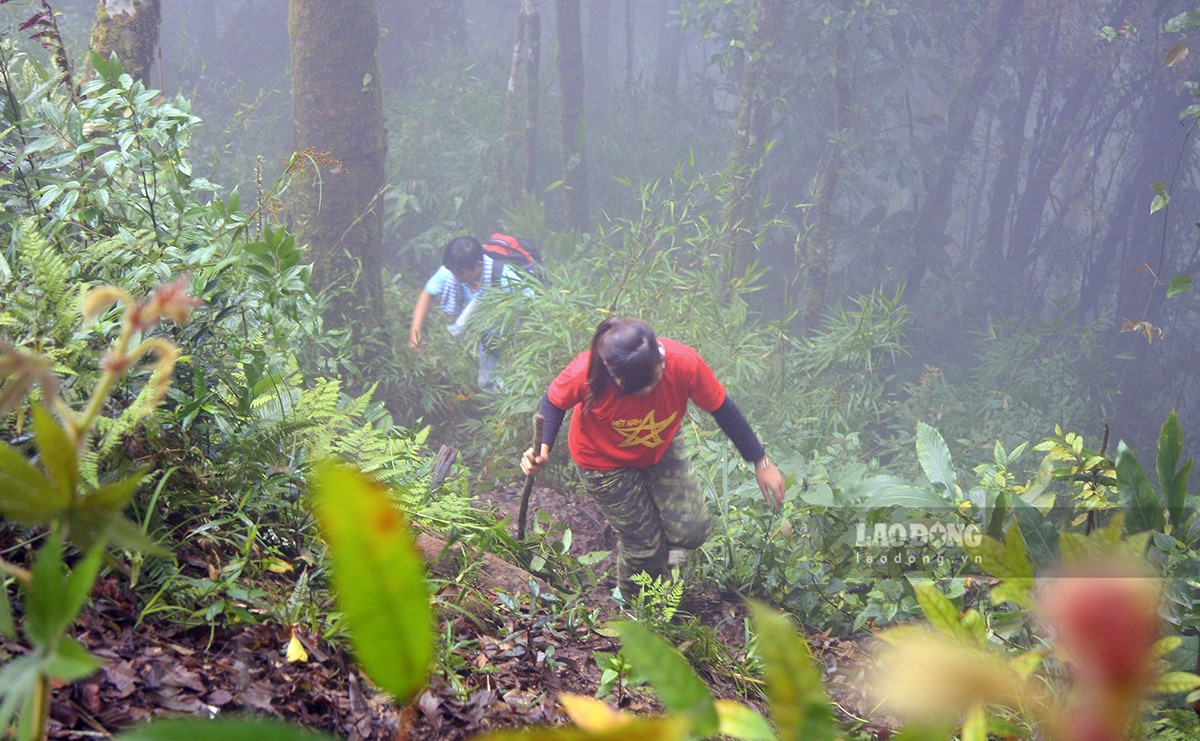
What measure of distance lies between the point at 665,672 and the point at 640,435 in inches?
129

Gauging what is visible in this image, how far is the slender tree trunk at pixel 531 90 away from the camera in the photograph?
9.98 metres

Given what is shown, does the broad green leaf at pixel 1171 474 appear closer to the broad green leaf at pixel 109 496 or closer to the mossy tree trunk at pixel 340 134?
the broad green leaf at pixel 109 496

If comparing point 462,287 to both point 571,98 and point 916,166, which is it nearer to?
point 571,98

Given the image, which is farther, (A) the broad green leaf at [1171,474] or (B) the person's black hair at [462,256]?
(B) the person's black hair at [462,256]

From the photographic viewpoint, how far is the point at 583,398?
12.8 feet

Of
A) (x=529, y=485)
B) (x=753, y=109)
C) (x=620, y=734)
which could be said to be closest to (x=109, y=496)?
(x=620, y=734)

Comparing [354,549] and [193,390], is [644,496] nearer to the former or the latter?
[193,390]

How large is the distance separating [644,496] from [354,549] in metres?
3.78

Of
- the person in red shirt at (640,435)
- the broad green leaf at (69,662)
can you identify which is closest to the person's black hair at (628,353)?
the person in red shirt at (640,435)

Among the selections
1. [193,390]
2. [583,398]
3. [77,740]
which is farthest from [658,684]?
[583,398]

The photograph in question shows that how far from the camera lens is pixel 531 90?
1017 centimetres

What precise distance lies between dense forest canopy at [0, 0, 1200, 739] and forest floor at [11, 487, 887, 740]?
0.27ft

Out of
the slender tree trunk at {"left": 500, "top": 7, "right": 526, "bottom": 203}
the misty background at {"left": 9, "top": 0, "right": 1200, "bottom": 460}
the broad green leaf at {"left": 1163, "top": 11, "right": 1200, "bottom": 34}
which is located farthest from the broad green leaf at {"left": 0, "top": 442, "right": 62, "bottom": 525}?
the slender tree trunk at {"left": 500, "top": 7, "right": 526, "bottom": 203}

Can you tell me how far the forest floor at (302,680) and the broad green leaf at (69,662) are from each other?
1.67 feet
